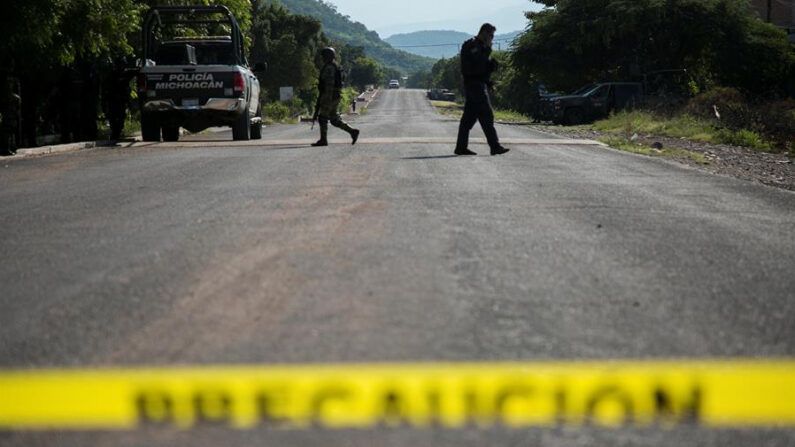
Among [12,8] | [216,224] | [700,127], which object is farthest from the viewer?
[700,127]

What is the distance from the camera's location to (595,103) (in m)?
35.9

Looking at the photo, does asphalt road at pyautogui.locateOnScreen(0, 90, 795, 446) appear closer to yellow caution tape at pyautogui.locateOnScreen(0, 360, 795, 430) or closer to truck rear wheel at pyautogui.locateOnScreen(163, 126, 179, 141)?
yellow caution tape at pyautogui.locateOnScreen(0, 360, 795, 430)

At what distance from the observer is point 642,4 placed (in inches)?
1740

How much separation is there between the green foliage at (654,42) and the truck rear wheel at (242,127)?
2714 cm

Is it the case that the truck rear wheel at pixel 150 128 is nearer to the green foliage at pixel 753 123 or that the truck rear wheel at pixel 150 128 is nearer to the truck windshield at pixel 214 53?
the truck windshield at pixel 214 53

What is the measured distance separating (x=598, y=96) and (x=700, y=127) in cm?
1168

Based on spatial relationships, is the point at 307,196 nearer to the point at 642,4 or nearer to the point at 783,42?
Result: the point at 642,4

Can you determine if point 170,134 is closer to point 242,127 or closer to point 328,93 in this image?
point 242,127

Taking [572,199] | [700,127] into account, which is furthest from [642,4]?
[572,199]

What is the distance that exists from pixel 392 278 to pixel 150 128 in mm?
15862

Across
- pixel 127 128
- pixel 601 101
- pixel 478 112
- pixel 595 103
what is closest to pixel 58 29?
pixel 478 112

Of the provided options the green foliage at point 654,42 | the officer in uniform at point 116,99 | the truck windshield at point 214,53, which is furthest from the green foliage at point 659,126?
the green foliage at point 654,42

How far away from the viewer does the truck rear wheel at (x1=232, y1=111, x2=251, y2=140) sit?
20.1 metres

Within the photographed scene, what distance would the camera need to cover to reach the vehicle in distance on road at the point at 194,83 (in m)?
18.7
